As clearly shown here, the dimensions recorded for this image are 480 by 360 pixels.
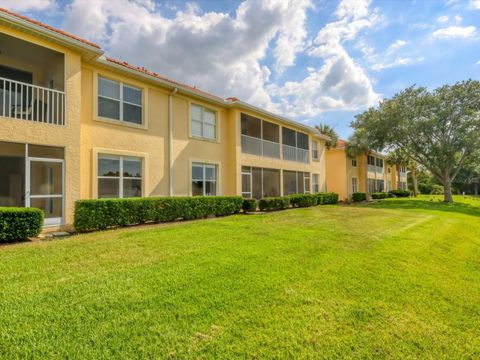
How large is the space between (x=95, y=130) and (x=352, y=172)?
30.1 m

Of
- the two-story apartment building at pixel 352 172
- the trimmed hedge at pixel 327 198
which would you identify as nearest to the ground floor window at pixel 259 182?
the trimmed hedge at pixel 327 198

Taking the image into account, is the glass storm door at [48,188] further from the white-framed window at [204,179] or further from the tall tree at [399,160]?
the tall tree at [399,160]

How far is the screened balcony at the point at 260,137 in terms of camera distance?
1780cm

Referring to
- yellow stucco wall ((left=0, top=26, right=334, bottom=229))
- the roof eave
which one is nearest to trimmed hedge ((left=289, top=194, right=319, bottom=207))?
yellow stucco wall ((left=0, top=26, right=334, bottom=229))

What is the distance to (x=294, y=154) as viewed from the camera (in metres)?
22.4

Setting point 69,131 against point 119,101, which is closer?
point 69,131

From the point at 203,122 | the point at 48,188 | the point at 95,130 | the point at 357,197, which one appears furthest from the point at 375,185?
the point at 48,188

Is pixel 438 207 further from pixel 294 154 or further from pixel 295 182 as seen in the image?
pixel 294 154

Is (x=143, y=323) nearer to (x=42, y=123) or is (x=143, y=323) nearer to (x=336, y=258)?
(x=336, y=258)

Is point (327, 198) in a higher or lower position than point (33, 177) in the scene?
lower

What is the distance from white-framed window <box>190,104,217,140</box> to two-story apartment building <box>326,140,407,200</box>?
2044cm

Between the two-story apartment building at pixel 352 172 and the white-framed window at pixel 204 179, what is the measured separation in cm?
1988

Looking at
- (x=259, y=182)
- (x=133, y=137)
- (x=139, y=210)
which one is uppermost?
(x=133, y=137)

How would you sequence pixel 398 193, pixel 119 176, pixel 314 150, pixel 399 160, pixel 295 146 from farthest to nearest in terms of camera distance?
pixel 398 193
pixel 399 160
pixel 314 150
pixel 295 146
pixel 119 176
